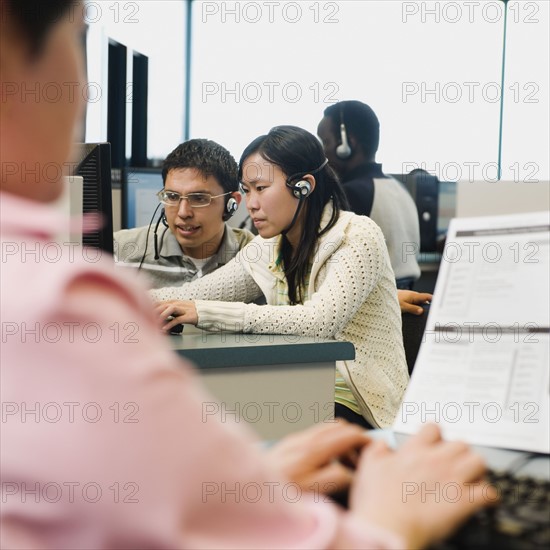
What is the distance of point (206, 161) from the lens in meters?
2.87

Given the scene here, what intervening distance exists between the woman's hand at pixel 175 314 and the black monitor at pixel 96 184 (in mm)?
240

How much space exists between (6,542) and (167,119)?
5.21 meters

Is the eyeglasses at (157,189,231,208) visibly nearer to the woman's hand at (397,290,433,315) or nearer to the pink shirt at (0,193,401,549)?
the woman's hand at (397,290,433,315)

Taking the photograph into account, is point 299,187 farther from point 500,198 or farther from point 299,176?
point 500,198

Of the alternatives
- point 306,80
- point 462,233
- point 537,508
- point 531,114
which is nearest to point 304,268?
point 462,233

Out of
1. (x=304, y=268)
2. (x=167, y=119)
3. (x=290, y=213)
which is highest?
(x=167, y=119)

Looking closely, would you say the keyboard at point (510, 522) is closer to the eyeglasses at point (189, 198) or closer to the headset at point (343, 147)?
the eyeglasses at point (189, 198)

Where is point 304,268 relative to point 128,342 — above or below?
below

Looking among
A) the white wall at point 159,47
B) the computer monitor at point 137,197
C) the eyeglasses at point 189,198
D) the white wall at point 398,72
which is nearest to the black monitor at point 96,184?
the eyeglasses at point 189,198

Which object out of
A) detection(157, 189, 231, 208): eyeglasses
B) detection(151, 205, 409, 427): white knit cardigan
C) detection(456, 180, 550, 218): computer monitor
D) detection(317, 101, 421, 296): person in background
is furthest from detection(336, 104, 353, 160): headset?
detection(456, 180, 550, 218): computer monitor

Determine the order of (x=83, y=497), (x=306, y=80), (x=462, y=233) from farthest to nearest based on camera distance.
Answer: (x=306, y=80)
(x=462, y=233)
(x=83, y=497)

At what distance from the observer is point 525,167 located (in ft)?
17.7

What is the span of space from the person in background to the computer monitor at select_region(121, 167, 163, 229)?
2.43 ft

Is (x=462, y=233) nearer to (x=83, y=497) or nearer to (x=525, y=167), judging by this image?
(x=83, y=497)
